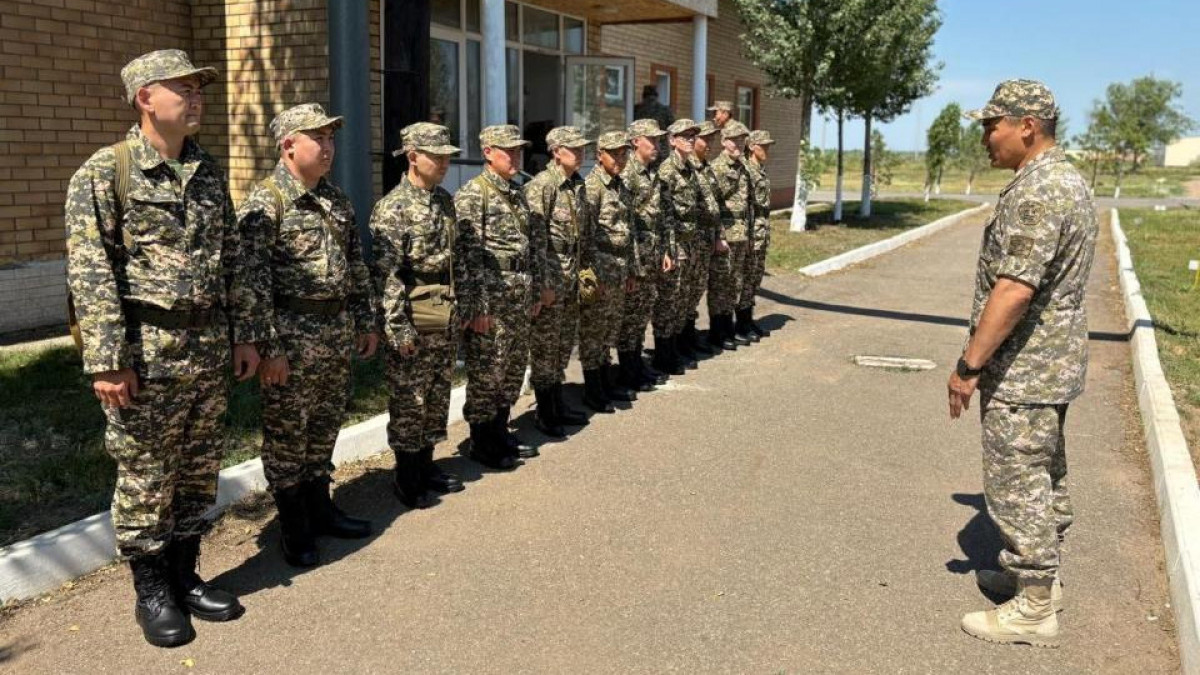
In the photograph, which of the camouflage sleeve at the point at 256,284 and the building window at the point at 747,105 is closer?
the camouflage sleeve at the point at 256,284

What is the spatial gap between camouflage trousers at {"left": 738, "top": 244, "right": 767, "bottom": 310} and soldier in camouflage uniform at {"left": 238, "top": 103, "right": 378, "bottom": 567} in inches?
209

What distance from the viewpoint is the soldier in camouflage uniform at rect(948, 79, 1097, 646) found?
11.0ft

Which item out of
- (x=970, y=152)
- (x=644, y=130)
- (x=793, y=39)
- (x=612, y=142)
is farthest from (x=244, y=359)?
(x=970, y=152)

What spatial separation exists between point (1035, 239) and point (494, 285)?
279cm

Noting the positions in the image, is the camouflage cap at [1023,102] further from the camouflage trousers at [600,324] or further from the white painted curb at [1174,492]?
the camouflage trousers at [600,324]

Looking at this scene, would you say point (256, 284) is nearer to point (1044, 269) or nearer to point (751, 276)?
point (1044, 269)

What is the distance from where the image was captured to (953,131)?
34.8m

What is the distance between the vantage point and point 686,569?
13.3 feet

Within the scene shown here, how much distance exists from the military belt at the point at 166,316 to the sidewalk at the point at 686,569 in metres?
1.18

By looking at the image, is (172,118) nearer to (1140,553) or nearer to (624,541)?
(624,541)

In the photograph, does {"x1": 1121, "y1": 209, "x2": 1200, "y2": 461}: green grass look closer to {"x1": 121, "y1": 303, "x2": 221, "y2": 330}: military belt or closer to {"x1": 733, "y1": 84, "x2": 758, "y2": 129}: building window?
{"x1": 121, "y1": 303, "x2": 221, "y2": 330}: military belt

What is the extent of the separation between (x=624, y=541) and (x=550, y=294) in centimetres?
185

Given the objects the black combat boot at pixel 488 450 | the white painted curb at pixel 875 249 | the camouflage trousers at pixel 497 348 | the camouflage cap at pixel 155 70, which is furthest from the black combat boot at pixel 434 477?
the white painted curb at pixel 875 249

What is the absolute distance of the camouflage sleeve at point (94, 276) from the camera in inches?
121
